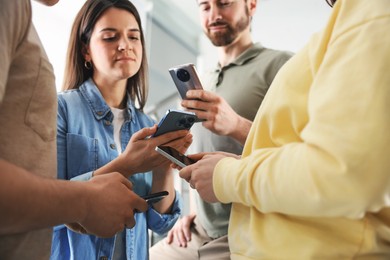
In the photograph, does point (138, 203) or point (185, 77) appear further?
point (185, 77)

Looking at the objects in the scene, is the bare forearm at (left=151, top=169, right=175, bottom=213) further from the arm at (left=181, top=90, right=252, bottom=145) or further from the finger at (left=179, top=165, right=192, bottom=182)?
the finger at (left=179, top=165, right=192, bottom=182)

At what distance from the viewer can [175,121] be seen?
2.67 feet

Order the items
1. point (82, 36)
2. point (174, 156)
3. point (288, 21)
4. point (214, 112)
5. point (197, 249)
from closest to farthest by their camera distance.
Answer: point (174, 156)
point (214, 112)
point (82, 36)
point (197, 249)
point (288, 21)

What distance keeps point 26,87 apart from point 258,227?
0.41 meters

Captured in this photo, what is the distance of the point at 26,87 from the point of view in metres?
0.55

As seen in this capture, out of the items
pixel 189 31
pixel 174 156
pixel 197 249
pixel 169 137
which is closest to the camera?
pixel 174 156

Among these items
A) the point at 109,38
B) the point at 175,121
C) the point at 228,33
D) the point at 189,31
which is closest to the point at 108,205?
the point at 175,121

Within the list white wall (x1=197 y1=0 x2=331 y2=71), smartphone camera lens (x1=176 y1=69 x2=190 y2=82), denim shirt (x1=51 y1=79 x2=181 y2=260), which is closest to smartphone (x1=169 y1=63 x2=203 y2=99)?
smartphone camera lens (x1=176 y1=69 x2=190 y2=82)

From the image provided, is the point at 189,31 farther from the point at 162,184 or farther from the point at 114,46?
the point at 162,184

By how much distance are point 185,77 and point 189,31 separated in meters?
2.54

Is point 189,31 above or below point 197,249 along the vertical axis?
above

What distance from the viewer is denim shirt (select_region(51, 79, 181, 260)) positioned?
90 cm

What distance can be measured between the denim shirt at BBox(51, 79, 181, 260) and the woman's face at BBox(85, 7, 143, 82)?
0.24ft

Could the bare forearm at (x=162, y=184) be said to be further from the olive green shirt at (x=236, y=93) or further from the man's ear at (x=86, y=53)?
the man's ear at (x=86, y=53)
